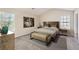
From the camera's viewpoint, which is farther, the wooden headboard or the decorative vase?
the wooden headboard

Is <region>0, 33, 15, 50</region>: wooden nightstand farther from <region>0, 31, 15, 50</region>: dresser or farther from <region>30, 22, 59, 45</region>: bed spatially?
<region>30, 22, 59, 45</region>: bed

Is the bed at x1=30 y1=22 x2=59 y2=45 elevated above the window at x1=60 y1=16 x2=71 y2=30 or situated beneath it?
situated beneath

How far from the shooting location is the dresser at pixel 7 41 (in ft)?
5.39

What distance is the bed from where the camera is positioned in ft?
5.60

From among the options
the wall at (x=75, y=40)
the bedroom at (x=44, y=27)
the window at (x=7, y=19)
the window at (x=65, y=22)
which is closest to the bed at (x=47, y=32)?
the bedroom at (x=44, y=27)

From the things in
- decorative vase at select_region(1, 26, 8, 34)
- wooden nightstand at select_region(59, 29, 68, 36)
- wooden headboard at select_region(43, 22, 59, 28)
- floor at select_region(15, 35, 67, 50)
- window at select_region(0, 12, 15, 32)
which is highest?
window at select_region(0, 12, 15, 32)

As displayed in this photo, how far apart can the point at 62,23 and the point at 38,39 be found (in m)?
0.60

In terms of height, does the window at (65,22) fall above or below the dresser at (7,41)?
above

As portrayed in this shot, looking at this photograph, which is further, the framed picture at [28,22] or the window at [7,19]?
the framed picture at [28,22]

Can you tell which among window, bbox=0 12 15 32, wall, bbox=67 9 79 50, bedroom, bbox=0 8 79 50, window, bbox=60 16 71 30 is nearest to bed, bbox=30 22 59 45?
bedroom, bbox=0 8 79 50

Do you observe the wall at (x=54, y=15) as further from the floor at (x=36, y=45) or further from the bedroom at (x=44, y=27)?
the floor at (x=36, y=45)

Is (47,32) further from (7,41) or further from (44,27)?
(7,41)
